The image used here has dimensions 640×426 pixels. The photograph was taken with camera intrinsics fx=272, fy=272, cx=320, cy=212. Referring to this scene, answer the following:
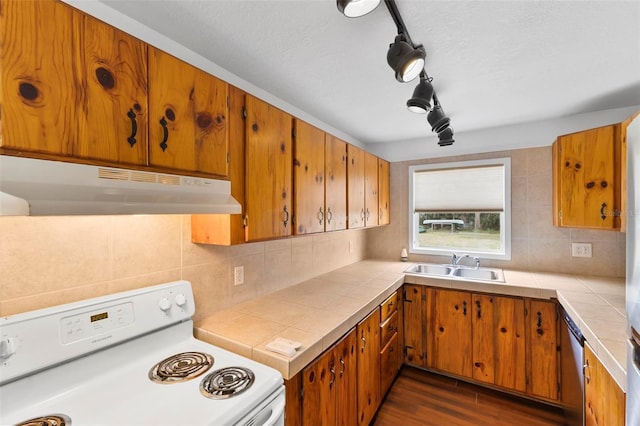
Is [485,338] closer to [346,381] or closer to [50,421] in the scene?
[346,381]

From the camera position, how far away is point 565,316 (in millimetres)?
1873

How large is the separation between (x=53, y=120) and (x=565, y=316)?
113 inches

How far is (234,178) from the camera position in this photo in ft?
4.31

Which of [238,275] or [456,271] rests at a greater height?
[238,275]

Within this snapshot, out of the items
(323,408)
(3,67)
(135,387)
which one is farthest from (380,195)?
(3,67)

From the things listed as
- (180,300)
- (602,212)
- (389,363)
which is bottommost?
(389,363)

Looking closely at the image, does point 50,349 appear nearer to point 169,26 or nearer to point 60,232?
point 60,232

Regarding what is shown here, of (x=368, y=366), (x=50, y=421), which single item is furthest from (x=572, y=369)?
(x=50, y=421)

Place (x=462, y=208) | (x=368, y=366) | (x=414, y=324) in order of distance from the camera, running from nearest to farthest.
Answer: (x=368, y=366), (x=414, y=324), (x=462, y=208)

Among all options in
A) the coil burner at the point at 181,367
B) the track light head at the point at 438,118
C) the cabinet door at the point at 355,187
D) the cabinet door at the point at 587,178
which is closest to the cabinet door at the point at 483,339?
the cabinet door at the point at 587,178

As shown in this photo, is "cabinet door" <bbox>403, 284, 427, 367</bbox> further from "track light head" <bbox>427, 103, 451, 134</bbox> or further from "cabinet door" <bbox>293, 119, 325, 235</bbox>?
"track light head" <bbox>427, 103, 451, 134</bbox>

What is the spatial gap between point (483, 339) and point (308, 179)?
6.55ft

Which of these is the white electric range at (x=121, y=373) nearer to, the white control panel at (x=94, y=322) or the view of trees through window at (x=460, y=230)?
the white control panel at (x=94, y=322)

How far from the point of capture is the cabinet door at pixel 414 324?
2.51 meters
